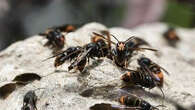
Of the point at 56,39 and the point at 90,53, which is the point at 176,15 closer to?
the point at 56,39

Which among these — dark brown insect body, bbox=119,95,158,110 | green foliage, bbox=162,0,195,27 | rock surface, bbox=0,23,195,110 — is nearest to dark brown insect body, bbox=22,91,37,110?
rock surface, bbox=0,23,195,110

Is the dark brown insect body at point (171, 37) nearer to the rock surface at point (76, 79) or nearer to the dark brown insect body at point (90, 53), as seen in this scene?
the rock surface at point (76, 79)

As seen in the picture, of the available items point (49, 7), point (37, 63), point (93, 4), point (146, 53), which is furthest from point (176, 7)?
point (37, 63)

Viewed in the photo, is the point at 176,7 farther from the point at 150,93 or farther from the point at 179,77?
the point at 150,93

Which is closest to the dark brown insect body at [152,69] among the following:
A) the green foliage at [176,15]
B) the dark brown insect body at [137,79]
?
the dark brown insect body at [137,79]

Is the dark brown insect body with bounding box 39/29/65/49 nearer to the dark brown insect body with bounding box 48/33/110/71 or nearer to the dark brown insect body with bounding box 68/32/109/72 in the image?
the dark brown insect body with bounding box 48/33/110/71

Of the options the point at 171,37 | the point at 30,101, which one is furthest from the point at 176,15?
the point at 30,101
